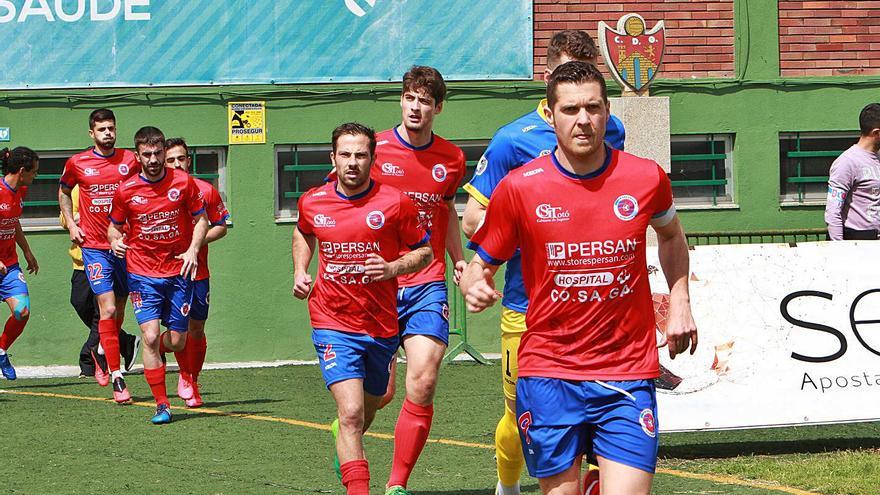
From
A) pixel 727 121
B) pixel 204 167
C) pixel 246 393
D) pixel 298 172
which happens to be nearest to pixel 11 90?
pixel 204 167

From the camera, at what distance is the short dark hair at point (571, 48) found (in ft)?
22.1

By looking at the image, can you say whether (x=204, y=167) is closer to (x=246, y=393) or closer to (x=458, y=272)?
(x=246, y=393)

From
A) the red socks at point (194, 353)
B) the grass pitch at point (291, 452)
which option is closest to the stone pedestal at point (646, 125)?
the grass pitch at point (291, 452)

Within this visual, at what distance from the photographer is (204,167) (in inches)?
657

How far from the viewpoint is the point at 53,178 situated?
16609 mm

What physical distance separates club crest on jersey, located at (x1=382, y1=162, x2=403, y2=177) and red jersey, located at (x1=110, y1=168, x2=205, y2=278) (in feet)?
12.7

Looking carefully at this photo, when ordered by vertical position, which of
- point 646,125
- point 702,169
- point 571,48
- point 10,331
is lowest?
point 10,331

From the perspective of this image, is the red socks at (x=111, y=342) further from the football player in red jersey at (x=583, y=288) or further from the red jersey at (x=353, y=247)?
the football player in red jersey at (x=583, y=288)

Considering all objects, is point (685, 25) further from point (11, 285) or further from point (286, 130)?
point (11, 285)

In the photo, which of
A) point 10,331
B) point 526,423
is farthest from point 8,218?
point 526,423

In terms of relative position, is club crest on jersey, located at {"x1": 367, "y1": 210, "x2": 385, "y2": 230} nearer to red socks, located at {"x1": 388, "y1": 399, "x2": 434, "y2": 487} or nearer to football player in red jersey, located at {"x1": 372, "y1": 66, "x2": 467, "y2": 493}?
football player in red jersey, located at {"x1": 372, "y1": 66, "x2": 467, "y2": 493}

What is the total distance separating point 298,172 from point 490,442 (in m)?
7.46

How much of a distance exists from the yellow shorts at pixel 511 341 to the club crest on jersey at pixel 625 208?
1.38 m

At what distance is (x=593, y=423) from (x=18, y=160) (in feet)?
33.7
